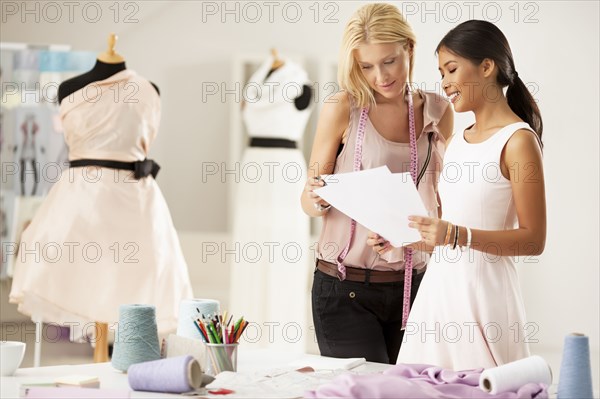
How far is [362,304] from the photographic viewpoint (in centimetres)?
225

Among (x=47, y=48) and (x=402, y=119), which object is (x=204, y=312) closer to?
(x=402, y=119)

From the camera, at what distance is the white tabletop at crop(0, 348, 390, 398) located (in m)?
1.69

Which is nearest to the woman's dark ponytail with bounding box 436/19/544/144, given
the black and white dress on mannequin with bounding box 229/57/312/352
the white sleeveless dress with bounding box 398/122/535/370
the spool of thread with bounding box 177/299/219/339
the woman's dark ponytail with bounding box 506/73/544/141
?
the woman's dark ponytail with bounding box 506/73/544/141

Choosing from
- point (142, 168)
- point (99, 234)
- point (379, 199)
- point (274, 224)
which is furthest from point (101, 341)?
point (379, 199)

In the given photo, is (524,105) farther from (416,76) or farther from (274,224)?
(416,76)

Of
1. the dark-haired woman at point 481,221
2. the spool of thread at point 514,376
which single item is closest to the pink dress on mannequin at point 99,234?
the dark-haired woman at point 481,221

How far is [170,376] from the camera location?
1.62m

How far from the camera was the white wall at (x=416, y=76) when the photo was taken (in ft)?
17.4

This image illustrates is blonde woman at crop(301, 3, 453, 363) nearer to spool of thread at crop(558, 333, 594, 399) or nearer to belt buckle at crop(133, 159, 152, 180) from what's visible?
spool of thread at crop(558, 333, 594, 399)

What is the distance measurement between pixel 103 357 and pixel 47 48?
6.89 feet

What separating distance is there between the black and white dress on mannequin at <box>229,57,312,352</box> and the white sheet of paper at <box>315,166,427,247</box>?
2.39 meters

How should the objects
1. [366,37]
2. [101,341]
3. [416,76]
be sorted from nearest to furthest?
1. [366,37]
2. [101,341]
3. [416,76]

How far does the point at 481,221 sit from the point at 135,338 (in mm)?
823

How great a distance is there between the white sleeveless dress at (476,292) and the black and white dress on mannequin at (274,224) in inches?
98.9
